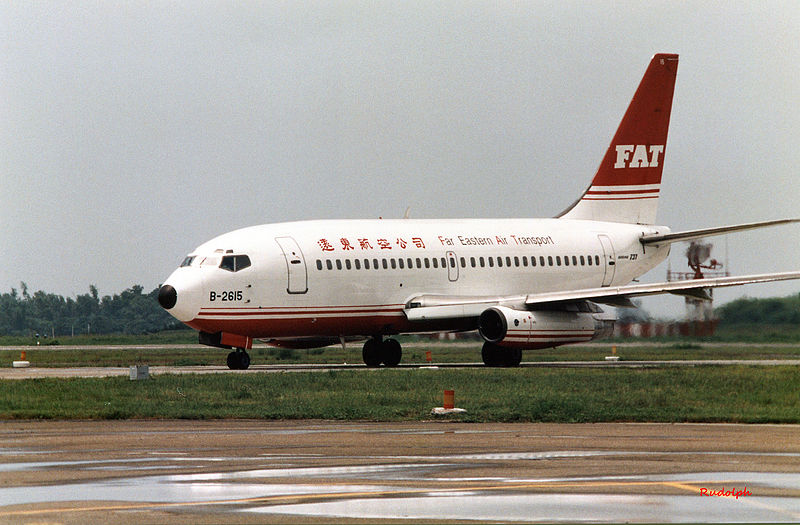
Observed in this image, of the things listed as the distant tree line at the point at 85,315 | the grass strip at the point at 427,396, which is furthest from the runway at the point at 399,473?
the distant tree line at the point at 85,315

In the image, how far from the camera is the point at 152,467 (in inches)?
701

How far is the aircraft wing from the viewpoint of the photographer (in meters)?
42.5

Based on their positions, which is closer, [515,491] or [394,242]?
[515,491]

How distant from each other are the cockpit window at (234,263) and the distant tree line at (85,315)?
54.8m

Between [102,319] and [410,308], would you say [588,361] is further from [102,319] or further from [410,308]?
[102,319]

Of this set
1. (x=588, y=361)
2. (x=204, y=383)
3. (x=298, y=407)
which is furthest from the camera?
(x=588, y=361)

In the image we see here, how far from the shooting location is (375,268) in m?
43.7

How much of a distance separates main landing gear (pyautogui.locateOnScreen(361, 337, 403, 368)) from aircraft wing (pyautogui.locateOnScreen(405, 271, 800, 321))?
1.46 meters

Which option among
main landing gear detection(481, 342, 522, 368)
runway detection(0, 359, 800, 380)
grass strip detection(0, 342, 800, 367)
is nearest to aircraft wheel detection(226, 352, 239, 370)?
runway detection(0, 359, 800, 380)

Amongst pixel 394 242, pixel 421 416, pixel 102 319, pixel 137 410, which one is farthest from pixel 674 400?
pixel 102 319

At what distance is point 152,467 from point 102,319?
3491 inches

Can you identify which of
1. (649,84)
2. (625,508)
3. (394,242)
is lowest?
(625,508)

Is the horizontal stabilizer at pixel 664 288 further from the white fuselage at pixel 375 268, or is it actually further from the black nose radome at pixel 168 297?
the black nose radome at pixel 168 297

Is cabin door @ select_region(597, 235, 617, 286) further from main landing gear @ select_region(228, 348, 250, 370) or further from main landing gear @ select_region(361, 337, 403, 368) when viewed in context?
main landing gear @ select_region(228, 348, 250, 370)
